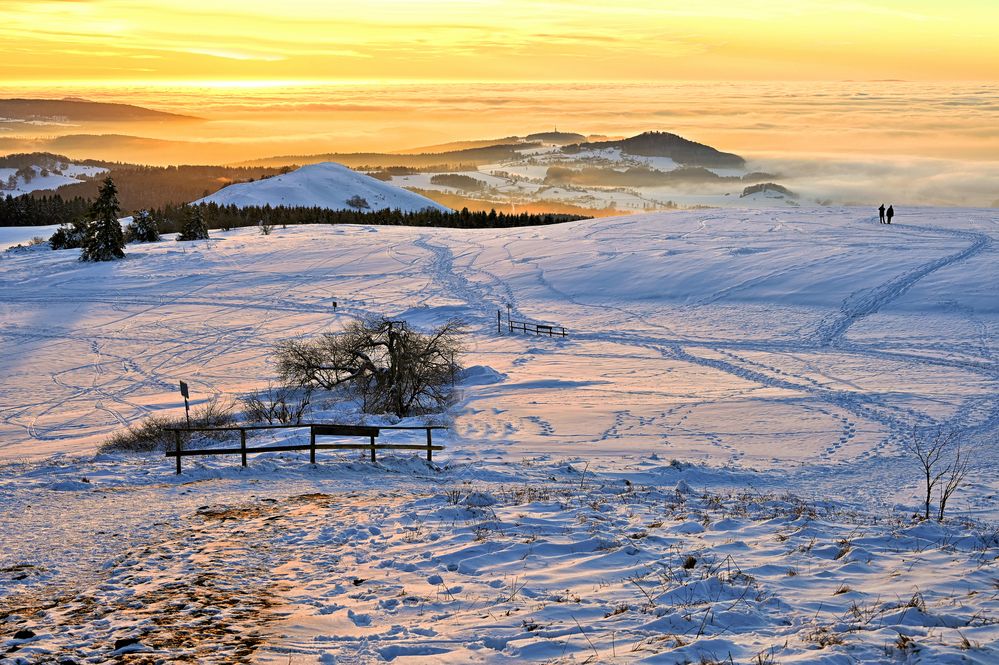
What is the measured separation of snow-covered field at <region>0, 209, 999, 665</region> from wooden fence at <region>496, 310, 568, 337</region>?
2.92ft

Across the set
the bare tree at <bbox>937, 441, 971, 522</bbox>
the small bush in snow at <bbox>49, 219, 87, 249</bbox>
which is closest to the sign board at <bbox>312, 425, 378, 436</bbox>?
the bare tree at <bbox>937, 441, 971, 522</bbox>

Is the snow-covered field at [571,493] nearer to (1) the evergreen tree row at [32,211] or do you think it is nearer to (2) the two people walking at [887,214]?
(2) the two people walking at [887,214]

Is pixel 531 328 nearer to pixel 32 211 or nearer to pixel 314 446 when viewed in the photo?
pixel 314 446

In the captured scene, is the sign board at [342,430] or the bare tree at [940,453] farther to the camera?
the bare tree at [940,453]

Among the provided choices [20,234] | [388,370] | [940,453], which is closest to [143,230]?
[20,234]

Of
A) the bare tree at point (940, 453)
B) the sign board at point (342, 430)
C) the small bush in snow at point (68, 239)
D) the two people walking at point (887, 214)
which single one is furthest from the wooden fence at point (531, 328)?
the small bush in snow at point (68, 239)

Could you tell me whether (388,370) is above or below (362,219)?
below

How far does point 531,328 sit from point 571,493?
29138mm

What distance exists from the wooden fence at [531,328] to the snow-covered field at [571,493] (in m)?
0.89

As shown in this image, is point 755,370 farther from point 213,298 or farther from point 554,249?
point 213,298

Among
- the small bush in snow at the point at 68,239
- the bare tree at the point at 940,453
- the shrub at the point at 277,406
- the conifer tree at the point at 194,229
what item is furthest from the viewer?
the small bush in snow at the point at 68,239

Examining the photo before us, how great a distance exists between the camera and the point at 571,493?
16281mm

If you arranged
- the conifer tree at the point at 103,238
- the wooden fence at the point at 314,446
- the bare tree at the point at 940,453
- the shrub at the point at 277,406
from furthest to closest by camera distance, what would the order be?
the conifer tree at the point at 103,238 → the shrub at the point at 277,406 → the bare tree at the point at 940,453 → the wooden fence at the point at 314,446

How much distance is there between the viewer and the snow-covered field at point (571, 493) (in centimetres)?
918
